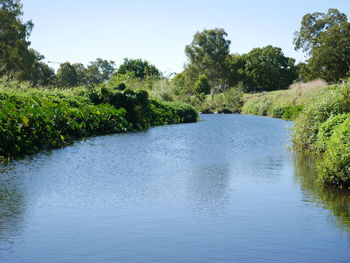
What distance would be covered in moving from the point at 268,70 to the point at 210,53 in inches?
450

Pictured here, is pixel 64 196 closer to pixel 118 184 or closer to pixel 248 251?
pixel 118 184

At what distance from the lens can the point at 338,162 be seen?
10016 millimetres

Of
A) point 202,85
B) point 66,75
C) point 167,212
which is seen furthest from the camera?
point 66,75

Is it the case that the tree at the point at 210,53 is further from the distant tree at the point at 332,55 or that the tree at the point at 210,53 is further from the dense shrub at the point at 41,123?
the dense shrub at the point at 41,123

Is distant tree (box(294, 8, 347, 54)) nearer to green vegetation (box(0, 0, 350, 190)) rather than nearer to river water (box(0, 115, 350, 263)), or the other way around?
green vegetation (box(0, 0, 350, 190))

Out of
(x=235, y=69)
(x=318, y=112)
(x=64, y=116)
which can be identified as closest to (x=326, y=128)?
(x=318, y=112)

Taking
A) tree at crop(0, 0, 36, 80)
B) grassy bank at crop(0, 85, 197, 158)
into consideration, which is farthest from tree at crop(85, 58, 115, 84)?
grassy bank at crop(0, 85, 197, 158)

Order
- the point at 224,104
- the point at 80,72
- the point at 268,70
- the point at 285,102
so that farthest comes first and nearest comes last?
the point at 80,72, the point at 268,70, the point at 224,104, the point at 285,102

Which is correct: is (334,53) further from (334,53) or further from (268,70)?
(268,70)

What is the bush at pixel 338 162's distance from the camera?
9992mm

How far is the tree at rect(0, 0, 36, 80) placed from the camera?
56938 mm

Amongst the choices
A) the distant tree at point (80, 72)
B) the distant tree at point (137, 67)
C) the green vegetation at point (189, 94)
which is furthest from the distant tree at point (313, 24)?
the distant tree at point (80, 72)

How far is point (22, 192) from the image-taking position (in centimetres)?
992

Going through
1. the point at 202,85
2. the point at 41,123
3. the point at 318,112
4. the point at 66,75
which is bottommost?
the point at 41,123
